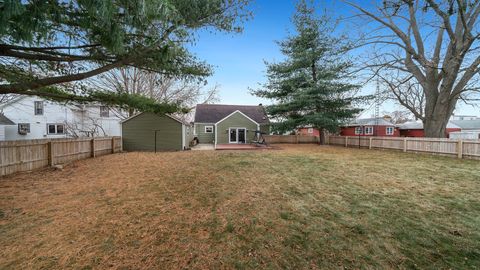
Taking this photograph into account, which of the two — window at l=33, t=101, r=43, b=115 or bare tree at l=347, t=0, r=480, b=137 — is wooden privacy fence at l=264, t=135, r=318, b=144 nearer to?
bare tree at l=347, t=0, r=480, b=137

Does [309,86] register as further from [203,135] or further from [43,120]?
[43,120]

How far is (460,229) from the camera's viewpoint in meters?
2.93

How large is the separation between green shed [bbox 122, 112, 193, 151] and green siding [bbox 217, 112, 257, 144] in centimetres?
544

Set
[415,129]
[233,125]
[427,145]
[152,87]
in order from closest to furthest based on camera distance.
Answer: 1. [427,145]
2. [152,87]
3. [233,125]
4. [415,129]

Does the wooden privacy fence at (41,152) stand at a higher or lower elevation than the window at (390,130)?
lower

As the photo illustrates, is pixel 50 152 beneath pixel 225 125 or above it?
beneath

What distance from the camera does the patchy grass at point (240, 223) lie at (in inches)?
91.5

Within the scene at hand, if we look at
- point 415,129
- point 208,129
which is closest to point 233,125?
point 208,129

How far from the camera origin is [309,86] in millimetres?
16969

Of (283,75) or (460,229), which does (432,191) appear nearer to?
(460,229)

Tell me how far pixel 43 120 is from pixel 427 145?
29462 mm

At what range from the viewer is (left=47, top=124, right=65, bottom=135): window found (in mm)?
18328

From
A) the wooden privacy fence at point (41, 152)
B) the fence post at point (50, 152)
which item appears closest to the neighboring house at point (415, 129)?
the wooden privacy fence at point (41, 152)

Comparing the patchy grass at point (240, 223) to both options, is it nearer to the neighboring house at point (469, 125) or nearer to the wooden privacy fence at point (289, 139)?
the wooden privacy fence at point (289, 139)
